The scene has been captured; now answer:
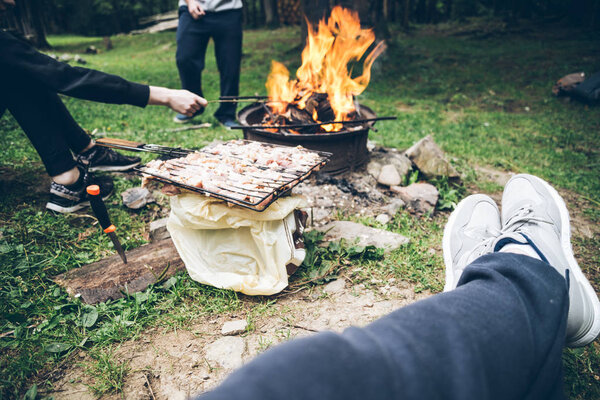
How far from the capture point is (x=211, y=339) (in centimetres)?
193

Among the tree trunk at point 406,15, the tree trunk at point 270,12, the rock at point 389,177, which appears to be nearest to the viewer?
the rock at point 389,177

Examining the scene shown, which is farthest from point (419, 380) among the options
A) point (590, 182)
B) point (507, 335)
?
point (590, 182)

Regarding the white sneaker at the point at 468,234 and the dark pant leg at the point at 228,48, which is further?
the dark pant leg at the point at 228,48

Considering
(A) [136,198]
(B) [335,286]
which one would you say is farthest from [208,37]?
(B) [335,286]

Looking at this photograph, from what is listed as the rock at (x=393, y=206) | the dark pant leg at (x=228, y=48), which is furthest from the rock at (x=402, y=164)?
the dark pant leg at (x=228, y=48)

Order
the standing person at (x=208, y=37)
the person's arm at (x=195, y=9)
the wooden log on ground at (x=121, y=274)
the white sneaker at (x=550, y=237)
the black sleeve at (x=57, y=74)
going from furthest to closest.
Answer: the standing person at (x=208, y=37), the person's arm at (x=195, y=9), the black sleeve at (x=57, y=74), the wooden log on ground at (x=121, y=274), the white sneaker at (x=550, y=237)

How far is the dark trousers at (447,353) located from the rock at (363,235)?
136 centimetres

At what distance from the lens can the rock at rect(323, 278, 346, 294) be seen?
2248 mm

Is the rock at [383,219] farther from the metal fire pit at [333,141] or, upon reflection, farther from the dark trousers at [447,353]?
the dark trousers at [447,353]

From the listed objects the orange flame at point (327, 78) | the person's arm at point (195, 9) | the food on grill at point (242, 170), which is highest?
the person's arm at point (195, 9)

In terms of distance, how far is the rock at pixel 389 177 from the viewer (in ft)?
11.9

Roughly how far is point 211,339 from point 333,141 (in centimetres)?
223

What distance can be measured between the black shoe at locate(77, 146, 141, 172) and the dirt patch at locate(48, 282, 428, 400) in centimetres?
214

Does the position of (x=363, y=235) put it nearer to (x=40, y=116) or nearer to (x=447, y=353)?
(x=447, y=353)
